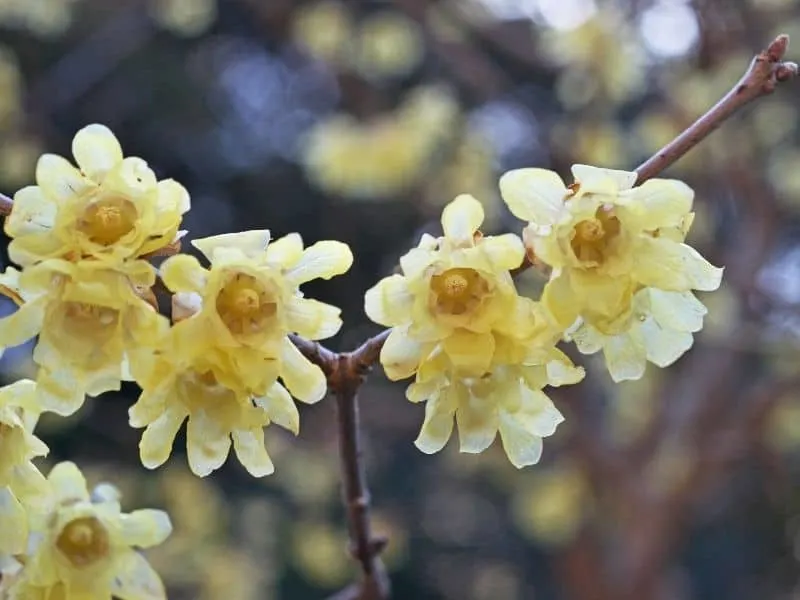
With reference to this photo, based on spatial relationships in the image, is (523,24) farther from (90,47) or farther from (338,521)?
(338,521)

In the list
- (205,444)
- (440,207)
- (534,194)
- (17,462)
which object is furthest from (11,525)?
(440,207)

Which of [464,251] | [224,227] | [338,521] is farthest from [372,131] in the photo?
[464,251]

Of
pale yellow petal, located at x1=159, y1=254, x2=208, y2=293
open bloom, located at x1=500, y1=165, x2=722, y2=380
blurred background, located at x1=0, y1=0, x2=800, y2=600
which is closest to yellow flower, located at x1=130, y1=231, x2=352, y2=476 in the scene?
pale yellow petal, located at x1=159, y1=254, x2=208, y2=293

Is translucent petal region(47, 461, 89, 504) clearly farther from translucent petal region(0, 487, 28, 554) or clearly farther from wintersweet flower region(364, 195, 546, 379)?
wintersweet flower region(364, 195, 546, 379)

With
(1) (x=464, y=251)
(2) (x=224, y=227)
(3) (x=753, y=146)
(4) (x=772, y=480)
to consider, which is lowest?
(1) (x=464, y=251)

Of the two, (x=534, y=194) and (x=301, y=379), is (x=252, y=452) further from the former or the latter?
(x=534, y=194)

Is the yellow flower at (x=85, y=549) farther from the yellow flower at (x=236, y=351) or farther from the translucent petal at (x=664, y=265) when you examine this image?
the translucent petal at (x=664, y=265)
